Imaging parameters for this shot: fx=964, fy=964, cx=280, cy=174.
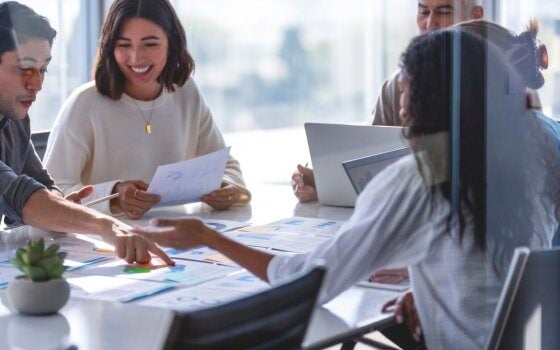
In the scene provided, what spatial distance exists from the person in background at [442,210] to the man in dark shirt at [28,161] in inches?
19.7

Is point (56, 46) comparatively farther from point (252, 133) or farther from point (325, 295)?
point (325, 295)

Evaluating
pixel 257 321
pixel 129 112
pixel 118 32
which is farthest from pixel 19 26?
pixel 257 321

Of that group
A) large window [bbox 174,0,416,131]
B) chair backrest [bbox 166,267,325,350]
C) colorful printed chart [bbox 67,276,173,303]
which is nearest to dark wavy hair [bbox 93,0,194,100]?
colorful printed chart [bbox 67,276,173,303]

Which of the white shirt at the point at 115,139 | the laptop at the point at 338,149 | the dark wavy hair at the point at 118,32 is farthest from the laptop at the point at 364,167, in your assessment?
the dark wavy hair at the point at 118,32

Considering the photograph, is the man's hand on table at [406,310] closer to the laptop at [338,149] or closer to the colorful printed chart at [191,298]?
the colorful printed chart at [191,298]

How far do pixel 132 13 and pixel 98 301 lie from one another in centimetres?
153

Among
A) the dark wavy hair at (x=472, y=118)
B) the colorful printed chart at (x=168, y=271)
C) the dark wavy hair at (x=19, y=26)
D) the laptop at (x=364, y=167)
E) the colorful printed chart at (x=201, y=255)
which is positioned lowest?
the colorful printed chart at (x=201, y=255)

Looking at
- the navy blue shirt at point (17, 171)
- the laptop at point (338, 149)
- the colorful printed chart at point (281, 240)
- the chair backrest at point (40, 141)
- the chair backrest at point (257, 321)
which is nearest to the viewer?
the chair backrest at point (257, 321)

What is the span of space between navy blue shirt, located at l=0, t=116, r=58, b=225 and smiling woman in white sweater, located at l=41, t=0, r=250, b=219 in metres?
0.19

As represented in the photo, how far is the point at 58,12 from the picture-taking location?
17.4 ft

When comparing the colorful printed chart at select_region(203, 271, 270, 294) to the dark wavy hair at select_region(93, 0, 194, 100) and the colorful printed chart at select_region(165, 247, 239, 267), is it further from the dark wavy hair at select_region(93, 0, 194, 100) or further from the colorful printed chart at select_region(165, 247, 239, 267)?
the dark wavy hair at select_region(93, 0, 194, 100)

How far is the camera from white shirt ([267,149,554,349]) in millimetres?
1801

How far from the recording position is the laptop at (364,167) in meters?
2.26

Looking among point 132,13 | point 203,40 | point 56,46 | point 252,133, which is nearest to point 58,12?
point 56,46
